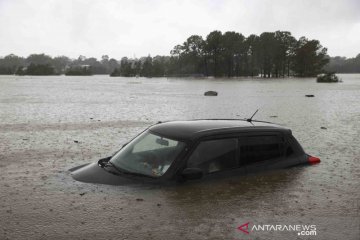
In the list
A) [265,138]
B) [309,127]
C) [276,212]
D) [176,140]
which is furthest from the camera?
[309,127]

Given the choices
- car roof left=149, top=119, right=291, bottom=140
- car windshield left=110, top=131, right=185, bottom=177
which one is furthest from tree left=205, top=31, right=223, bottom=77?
car windshield left=110, top=131, right=185, bottom=177

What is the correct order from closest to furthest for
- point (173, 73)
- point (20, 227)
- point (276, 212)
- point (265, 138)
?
1. point (20, 227)
2. point (276, 212)
3. point (265, 138)
4. point (173, 73)

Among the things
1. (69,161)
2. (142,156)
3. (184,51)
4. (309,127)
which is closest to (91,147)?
(69,161)

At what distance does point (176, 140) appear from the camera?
7262 millimetres

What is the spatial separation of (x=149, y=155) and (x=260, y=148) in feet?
6.61

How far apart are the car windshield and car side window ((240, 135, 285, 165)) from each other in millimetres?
1180

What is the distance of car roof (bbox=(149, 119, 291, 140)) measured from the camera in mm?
7305

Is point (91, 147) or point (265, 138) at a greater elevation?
point (265, 138)

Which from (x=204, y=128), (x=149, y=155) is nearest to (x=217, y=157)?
(x=204, y=128)

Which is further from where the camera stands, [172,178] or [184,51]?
[184,51]

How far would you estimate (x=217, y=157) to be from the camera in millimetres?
7332

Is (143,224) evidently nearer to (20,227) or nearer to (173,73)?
(20,227)

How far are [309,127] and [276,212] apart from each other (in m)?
11.8

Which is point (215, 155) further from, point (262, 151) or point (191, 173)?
point (262, 151)
